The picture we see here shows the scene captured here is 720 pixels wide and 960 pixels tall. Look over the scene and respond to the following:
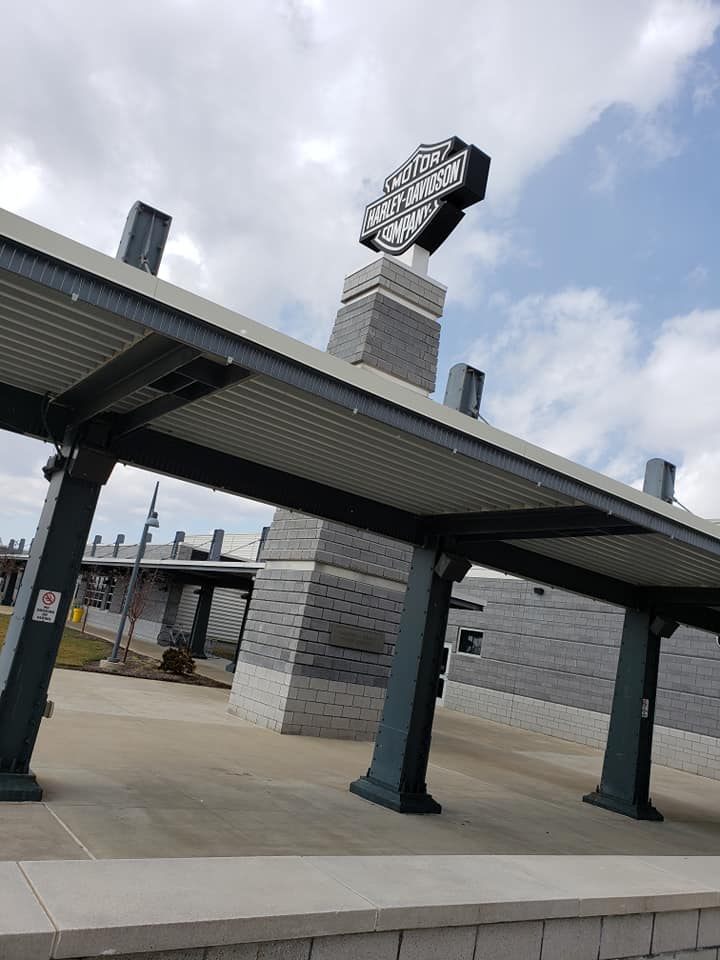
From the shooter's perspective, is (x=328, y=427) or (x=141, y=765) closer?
(x=328, y=427)

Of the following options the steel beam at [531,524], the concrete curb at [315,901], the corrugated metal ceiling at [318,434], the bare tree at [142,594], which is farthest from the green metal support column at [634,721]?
the bare tree at [142,594]

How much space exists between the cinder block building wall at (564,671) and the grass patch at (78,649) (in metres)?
11.9

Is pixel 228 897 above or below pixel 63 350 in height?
below

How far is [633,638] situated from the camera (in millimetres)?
11531

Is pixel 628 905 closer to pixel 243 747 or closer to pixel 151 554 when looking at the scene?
pixel 243 747

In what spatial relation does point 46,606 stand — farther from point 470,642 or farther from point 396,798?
point 470,642

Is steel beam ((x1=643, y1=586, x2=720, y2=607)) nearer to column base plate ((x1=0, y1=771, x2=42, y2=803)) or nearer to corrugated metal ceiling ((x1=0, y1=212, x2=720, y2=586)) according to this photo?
corrugated metal ceiling ((x1=0, y1=212, x2=720, y2=586))

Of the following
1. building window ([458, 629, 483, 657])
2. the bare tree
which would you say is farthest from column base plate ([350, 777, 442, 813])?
building window ([458, 629, 483, 657])

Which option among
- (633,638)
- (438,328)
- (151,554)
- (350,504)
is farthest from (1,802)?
(151,554)

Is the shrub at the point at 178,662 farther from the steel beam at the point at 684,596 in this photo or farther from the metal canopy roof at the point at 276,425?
the steel beam at the point at 684,596

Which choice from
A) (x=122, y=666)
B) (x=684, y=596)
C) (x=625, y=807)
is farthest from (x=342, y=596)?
(x=122, y=666)

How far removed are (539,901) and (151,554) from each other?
4827 cm

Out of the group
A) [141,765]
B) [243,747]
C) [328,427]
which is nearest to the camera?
[328,427]

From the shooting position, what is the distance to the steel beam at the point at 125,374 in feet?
17.4
